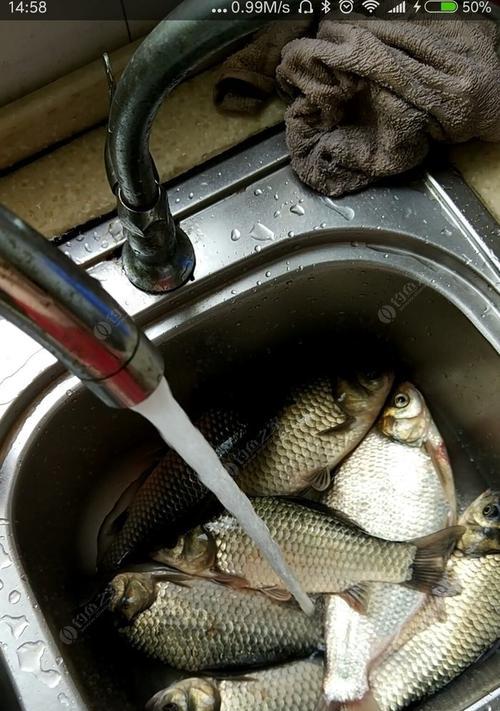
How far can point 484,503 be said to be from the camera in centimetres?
109

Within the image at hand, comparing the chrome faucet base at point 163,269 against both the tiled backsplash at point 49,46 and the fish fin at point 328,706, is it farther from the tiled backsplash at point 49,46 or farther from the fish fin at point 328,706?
the fish fin at point 328,706

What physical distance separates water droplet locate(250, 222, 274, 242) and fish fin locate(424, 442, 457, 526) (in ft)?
1.33

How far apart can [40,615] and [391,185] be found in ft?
2.38

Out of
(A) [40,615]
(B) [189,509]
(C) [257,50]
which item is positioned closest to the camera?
(A) [40,615]

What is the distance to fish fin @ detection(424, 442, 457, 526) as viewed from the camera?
44.9 inches

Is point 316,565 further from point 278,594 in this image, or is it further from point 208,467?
point 208,467

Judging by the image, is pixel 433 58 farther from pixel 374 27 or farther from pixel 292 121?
pixel 292 121

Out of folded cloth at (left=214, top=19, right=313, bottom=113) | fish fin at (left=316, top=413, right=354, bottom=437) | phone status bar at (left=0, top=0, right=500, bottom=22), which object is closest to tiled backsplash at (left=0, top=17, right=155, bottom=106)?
phone status bar at (left=0, top=0, right=500, bottom=22)

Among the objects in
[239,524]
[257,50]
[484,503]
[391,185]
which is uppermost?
[257,50]

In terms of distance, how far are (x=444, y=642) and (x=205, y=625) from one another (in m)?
0.33

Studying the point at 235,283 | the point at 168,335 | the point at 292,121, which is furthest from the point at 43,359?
the point at 292,121

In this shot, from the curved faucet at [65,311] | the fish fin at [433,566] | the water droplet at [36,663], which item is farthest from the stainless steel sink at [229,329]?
the curved faucet at [65,311]

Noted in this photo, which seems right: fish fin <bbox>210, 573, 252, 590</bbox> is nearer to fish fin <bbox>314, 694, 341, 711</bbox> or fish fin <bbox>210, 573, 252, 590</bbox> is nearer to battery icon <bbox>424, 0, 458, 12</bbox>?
fish fin <bbox>314, 694, 341, 711</bbox>

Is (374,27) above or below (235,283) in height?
above
